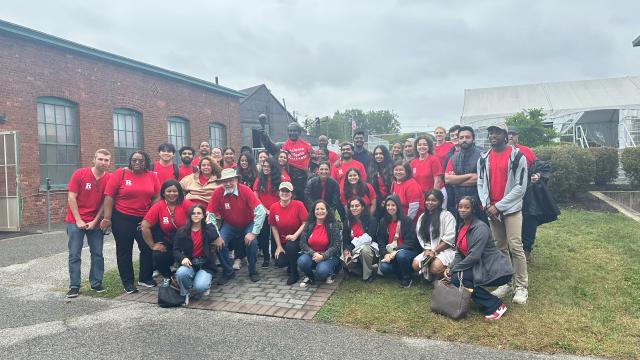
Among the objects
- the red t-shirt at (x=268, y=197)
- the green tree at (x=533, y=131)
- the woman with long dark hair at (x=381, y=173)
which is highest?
A: the green tree at (x=533, y=131)

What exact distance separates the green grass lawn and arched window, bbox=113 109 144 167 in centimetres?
1094

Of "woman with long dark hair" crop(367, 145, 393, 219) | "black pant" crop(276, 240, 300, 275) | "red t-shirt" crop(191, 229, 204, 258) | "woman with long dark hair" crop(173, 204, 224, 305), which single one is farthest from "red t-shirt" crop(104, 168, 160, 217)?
"woman with long dark hair" crop(367, 145, 393, 219)

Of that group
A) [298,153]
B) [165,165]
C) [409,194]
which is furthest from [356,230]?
[165,165]

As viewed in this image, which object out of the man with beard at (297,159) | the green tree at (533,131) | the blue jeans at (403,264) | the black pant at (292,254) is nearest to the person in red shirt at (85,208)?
the black pant at (292,254)

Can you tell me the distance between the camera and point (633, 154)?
10219 millimetres

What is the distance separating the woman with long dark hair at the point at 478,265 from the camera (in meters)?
4.12

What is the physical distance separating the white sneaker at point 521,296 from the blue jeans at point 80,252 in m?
4.97

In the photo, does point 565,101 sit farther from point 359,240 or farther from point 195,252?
point 195,252

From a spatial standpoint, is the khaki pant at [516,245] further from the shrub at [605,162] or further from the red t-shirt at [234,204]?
the shrub at [605,162]

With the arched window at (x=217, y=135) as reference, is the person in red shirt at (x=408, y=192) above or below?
below

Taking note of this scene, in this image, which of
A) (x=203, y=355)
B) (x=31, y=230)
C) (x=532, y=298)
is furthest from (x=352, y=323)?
(x=31, y=230)

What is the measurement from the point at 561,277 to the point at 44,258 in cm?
810

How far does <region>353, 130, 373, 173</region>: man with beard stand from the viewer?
7.00 meters

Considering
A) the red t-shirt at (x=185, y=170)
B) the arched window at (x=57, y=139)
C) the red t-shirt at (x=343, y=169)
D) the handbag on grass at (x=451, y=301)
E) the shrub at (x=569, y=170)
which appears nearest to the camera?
the handbag on grass at (x=451, y=301)
